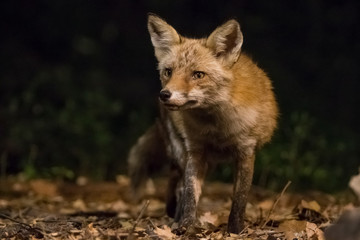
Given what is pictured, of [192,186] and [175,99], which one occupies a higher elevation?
[175,99]

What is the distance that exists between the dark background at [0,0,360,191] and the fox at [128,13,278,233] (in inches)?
108

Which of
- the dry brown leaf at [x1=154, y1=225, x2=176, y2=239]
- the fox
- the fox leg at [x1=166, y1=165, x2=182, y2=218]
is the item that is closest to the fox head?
the fox

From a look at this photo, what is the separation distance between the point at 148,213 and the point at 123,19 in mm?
4548

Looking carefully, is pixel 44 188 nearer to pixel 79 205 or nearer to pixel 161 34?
pixel 79 205

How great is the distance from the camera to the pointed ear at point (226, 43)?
3.94 m

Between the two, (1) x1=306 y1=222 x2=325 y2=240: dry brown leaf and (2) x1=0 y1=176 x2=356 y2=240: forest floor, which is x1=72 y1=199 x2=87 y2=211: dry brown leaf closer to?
(2) x1=0 y1=176 x2=356 y2=240: forest floor

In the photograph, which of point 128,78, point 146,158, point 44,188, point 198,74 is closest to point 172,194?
point 146,158

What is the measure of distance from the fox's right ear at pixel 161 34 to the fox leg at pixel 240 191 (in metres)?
0.92

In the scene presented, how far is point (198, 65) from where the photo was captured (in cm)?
388

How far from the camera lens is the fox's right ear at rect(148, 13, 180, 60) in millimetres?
4152

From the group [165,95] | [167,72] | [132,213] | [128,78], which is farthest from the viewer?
[128,78]

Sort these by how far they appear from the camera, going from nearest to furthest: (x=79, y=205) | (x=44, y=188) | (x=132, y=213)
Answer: (x=132, y=213)
(x=79, y=205)
(x=44, y=188)

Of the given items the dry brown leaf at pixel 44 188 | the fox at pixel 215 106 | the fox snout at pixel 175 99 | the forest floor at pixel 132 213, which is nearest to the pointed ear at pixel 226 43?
the fox at pixel 215 106

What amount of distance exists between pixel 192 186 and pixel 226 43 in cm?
99
